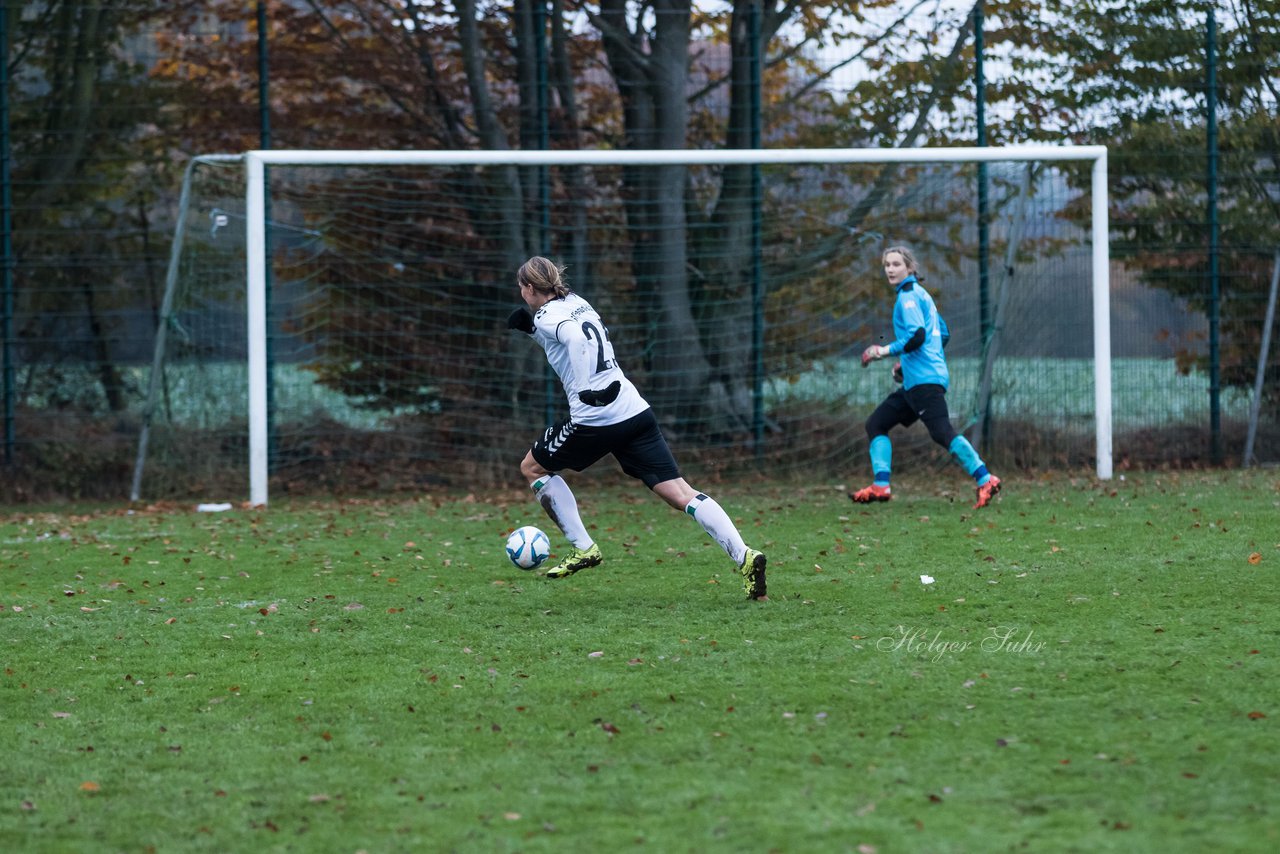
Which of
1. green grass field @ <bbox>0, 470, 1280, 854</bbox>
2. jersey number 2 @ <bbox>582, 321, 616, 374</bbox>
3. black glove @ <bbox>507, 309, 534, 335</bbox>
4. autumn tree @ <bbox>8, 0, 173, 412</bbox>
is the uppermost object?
autumn tree @ <bbox>8, 0, 173, 412</bbox>

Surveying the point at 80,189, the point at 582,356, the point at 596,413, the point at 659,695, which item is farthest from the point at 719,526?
the point at 80,189

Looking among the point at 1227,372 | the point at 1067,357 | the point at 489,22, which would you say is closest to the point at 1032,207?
the point at 1067,357

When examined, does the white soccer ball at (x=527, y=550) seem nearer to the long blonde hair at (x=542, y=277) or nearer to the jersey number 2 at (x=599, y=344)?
the jersey number 2 at (x=599, y=344)

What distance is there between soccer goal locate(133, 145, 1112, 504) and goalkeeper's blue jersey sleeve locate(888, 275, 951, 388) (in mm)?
2463

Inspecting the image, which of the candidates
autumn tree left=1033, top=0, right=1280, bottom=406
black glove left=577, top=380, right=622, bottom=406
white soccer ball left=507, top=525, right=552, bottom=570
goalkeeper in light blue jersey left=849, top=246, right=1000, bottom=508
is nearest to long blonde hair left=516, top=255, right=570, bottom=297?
black glove left=577, top=380, right=622, bottom=406

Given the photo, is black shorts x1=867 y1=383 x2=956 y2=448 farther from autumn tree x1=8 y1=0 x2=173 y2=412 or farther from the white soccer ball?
autumn tree x1=8 y1=0 x2=173 y2=412

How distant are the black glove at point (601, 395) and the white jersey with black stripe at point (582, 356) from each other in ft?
0.07

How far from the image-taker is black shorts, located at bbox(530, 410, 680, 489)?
283 inches

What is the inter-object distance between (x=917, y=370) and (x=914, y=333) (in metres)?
0.31

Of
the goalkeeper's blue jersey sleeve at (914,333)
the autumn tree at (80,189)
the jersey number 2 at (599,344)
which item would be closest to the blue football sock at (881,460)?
the goalkeeper's blue jersey sleeve at (914,333)

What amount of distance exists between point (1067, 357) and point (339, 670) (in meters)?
8.62

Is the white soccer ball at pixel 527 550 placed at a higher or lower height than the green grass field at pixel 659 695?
higher

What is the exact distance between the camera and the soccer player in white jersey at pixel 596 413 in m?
7.01

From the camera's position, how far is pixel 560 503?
7.50 meters
